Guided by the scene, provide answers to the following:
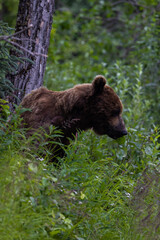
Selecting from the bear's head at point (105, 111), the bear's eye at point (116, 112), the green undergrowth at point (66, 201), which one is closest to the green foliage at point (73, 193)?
the green undergrowth at point (66, 201)

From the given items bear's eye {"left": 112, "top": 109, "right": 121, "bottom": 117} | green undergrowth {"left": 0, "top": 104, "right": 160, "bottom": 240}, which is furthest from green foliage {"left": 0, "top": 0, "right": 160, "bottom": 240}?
bear's eye {"left": 112, "top": 109, "right": 121, "bottom": 117}

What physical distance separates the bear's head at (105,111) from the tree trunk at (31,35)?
3.82 feet

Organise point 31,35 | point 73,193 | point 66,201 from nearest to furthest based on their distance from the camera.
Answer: point 66,201, point 73,193, point 31,35

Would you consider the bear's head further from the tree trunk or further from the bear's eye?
the tree trunk

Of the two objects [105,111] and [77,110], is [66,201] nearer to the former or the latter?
[77,110]

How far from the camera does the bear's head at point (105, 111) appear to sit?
233 inches

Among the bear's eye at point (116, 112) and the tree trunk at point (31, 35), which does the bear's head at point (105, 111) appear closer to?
the bear's eye at point (116, 112)

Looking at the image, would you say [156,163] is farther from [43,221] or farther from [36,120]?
[43,221]

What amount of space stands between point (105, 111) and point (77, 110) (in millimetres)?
455

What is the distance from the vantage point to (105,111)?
19.7 ft

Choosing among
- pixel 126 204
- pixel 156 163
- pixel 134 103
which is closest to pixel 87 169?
pixel 126 204

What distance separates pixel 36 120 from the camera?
5582 mm

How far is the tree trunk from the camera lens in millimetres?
6285

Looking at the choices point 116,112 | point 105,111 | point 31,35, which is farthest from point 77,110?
point 31,35
